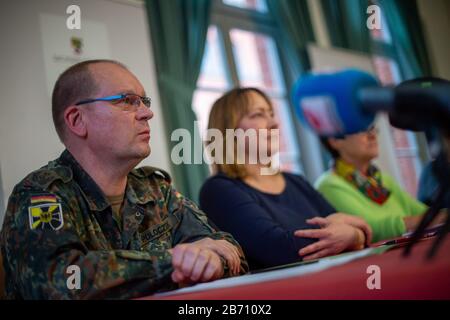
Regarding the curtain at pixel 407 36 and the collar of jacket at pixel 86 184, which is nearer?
the collar of jacket at pixel 86 184

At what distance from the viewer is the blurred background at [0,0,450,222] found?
951mm

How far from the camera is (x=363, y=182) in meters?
1.94

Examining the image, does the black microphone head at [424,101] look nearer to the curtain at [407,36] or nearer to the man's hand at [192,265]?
the man's hand at [192,265]

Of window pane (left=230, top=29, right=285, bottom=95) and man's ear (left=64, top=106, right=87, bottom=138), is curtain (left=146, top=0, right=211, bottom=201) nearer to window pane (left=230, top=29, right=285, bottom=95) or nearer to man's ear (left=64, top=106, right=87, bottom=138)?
man's ear (left=64, top=106, right=87, bottom=138)

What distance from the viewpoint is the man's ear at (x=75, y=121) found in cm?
95

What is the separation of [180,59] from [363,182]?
0.92 m

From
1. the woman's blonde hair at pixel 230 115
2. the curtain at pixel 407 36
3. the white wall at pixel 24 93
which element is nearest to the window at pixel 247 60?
the woman's blonde hair at pixel 230 115

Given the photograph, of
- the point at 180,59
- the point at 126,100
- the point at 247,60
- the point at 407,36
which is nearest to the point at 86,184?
the point at 126,100

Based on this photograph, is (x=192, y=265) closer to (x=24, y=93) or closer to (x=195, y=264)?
(x=195, y=264)

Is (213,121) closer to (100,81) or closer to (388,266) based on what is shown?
(100,81)

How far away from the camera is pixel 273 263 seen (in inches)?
50.7

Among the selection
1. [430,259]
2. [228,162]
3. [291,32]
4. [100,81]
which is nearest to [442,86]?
[430,259]

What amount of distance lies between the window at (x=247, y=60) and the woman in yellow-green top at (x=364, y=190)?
→ 54 cm

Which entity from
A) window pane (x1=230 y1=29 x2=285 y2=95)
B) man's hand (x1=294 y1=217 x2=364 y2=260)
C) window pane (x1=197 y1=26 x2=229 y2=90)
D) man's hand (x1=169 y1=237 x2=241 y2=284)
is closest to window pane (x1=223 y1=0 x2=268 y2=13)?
window pane (x1=230 y1=29 x2=285 y2=95)
